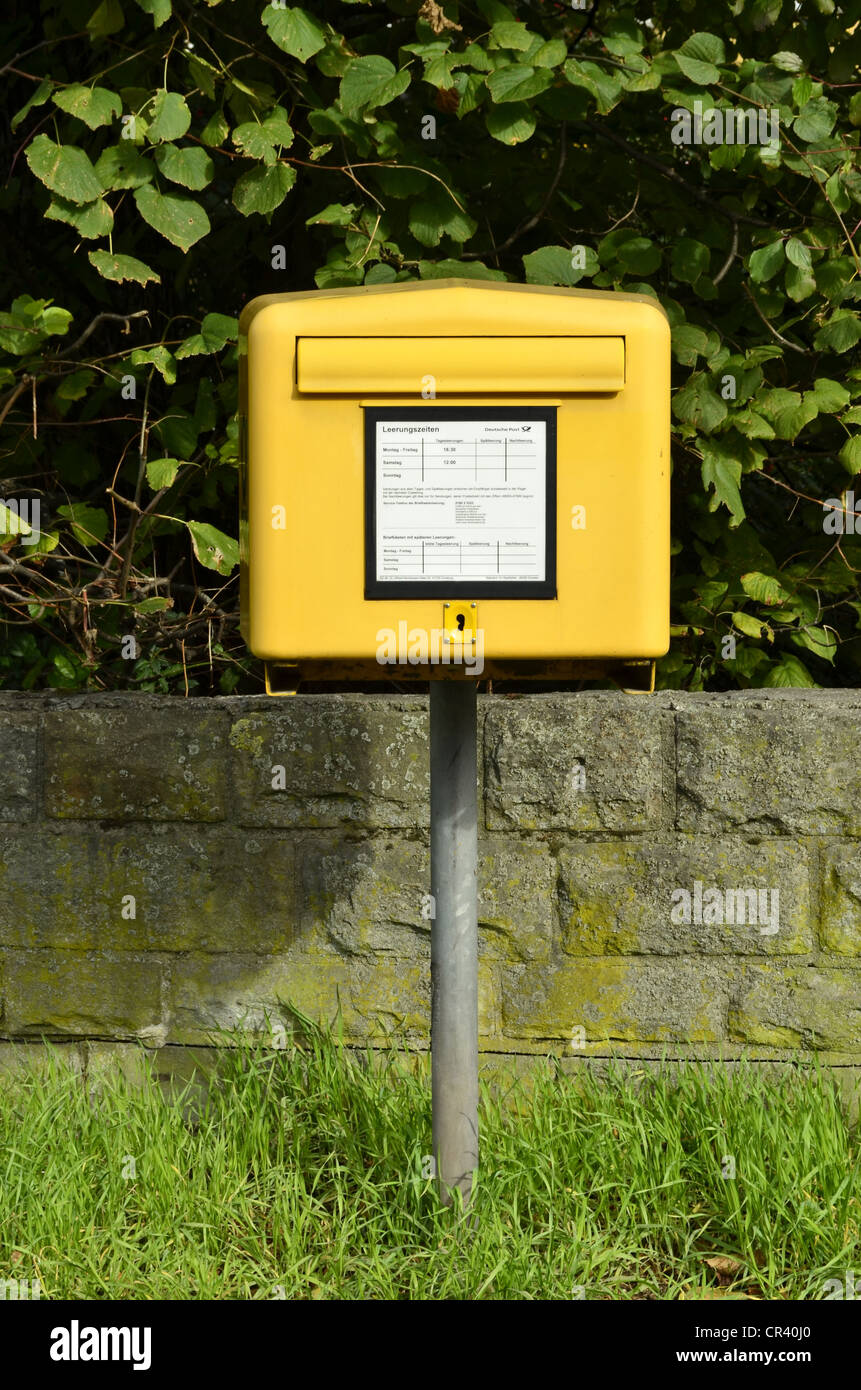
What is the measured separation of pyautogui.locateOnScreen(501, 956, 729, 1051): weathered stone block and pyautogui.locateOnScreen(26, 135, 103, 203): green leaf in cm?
175

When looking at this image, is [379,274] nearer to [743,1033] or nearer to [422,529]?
[422,529]

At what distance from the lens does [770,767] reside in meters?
2.38

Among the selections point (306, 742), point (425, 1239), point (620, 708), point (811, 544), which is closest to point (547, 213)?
point (811, 544)

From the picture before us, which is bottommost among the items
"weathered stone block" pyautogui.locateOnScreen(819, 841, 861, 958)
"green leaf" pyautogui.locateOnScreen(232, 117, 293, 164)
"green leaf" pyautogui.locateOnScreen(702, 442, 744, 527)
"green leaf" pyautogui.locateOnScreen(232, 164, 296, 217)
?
"weathered stone block" pyautogui.locateOnScreen(819, 841, 861, 958)

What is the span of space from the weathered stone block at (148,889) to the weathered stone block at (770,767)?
0.83 meters

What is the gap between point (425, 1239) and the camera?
1.96m

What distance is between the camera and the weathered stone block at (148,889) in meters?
2.44

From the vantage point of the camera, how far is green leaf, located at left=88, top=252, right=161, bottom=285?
7.61ft

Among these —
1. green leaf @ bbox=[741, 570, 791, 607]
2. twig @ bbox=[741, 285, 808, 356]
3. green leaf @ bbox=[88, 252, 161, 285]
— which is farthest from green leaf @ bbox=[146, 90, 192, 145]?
green leaf @ bbox=[741, 570, 791, 607]

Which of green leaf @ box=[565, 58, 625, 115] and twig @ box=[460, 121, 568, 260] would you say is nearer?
green leaf @ box=[565, 58, 625, 115]

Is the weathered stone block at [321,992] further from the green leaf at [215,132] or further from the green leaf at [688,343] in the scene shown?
the green leaf at [215,132]

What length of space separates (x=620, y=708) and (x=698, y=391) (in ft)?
2.19

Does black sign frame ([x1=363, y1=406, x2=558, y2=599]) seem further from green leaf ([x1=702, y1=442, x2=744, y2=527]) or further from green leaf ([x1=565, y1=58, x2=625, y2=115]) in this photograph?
green leaf ([x1=565, y1=58, x2=625, y2=115])

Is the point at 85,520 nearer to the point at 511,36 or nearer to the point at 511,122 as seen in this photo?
the point at 511,122
